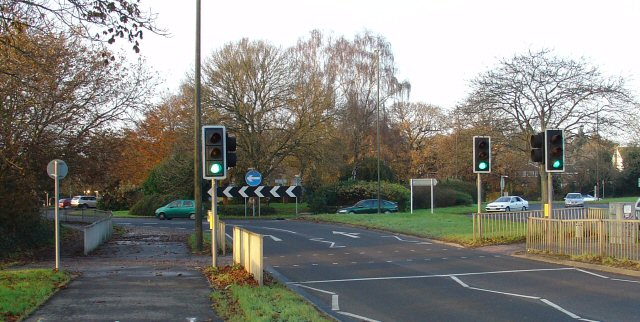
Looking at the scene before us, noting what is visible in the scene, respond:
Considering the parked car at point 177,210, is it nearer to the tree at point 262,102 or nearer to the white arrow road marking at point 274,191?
the tree at point 262,102

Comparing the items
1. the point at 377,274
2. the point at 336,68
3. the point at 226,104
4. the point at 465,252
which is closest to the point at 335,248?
the point at 465,252

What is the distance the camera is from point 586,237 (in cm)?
1692

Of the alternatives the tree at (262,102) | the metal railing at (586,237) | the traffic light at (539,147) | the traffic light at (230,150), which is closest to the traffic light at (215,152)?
the traffic light at (230,150)

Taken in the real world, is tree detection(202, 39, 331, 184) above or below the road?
above

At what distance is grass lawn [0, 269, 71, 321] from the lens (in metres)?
9.68

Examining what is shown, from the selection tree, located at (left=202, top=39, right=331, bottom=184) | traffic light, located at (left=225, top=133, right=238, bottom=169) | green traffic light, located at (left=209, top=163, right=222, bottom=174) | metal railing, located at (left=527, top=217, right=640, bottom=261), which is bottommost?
metal railing, located at (left=527, top=217, right=640, bottom=261)

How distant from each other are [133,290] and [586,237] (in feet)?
37.6

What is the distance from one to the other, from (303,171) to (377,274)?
121 ft

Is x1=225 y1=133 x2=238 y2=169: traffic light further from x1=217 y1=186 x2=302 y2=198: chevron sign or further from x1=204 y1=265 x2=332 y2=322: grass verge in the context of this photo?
x1=217 y1=186 x2=302 y2=198: chevron sign

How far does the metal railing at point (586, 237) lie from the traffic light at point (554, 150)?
1502 mm

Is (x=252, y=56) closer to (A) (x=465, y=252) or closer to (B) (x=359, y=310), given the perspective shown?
(A) (x=465, y=252)

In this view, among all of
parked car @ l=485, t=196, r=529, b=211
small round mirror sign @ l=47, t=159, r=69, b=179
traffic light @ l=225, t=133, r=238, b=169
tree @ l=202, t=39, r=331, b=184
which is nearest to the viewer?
traffic light @ l=225, t=133, r=238, b=169

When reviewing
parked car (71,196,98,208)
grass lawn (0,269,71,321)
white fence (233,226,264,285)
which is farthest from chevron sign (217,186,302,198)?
parked car (71,196,98,208)

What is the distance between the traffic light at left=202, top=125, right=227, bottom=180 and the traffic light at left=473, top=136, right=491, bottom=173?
9.86 m
